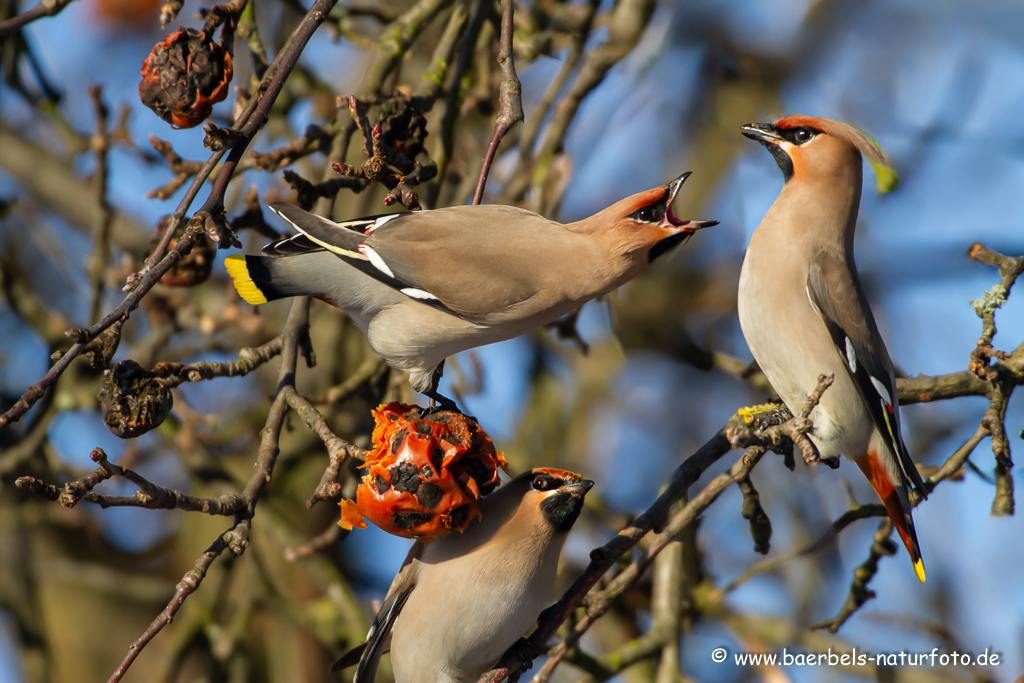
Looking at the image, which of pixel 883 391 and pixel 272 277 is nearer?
pixel 272 277

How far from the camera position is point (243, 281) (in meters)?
2.53

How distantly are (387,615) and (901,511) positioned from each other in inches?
70.8

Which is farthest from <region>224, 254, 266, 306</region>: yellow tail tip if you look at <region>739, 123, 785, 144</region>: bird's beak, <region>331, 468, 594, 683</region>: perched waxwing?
<region>739, 123, 785, 144</region>: bird's beak

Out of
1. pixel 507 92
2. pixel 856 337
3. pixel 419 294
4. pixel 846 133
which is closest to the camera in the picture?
pixel 507 92

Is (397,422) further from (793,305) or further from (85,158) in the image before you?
(85,158)

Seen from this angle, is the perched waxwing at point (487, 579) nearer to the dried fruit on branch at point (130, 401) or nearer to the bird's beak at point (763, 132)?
the dried fruit on branch at point (130, 401)

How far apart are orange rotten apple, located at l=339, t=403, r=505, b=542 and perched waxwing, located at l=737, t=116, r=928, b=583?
1.30 m

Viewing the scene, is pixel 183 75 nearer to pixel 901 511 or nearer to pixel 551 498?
pixel 551 498

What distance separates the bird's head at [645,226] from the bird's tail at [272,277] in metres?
0.90

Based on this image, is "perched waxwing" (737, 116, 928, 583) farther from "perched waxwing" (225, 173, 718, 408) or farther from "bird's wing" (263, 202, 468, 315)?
"bird's wing" (263, 202, 468, 315)

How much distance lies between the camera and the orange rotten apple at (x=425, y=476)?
2.14m

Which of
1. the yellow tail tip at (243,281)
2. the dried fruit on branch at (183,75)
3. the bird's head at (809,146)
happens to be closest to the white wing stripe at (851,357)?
the bird's head at (809,146)

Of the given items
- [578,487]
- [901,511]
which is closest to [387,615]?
[578,487]

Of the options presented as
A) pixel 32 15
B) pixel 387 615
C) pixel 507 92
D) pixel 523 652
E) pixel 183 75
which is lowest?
pixel 523 652
